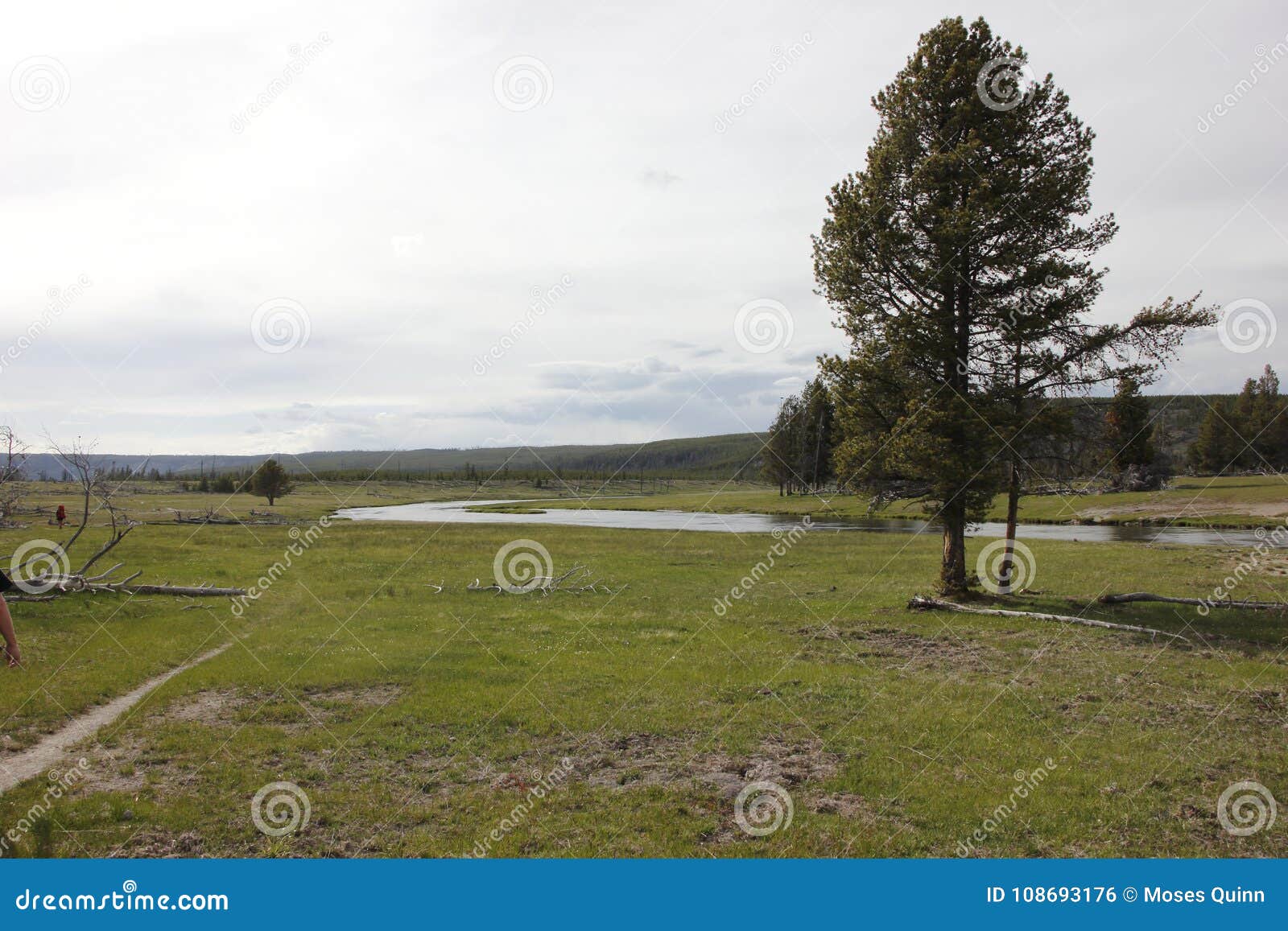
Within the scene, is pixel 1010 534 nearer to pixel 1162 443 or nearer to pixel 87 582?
pixel 87 582

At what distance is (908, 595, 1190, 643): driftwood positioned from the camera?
20000 mm

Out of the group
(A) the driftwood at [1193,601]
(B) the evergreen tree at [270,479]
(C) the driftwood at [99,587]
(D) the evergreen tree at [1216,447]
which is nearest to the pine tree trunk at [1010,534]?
(A) the driftwood at [1193,601]

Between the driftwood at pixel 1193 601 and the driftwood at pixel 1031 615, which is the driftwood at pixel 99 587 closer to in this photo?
the driftwood at pixel 1031 615

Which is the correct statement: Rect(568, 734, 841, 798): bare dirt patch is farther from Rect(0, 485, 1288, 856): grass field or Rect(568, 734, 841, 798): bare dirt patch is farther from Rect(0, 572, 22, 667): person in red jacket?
Rect(0, 572, 22, 667): person in red jacket

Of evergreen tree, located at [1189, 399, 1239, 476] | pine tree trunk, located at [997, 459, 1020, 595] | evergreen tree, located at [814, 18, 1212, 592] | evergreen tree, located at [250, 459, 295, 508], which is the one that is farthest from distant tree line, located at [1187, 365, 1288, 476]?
evergreen tree, located at [250, 459, 295, 508]

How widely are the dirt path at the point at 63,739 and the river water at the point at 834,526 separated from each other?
3468cm

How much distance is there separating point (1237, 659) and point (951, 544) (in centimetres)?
928

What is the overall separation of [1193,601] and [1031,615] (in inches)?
273

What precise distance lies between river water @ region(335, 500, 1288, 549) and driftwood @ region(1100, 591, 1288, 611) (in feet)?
34.6

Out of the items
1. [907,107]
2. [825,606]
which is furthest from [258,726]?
[907,107]

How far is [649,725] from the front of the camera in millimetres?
13094

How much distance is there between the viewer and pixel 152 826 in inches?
353

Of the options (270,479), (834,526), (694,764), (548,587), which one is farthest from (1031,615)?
(270,479)

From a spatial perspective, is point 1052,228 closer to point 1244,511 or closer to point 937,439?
point 937,439
